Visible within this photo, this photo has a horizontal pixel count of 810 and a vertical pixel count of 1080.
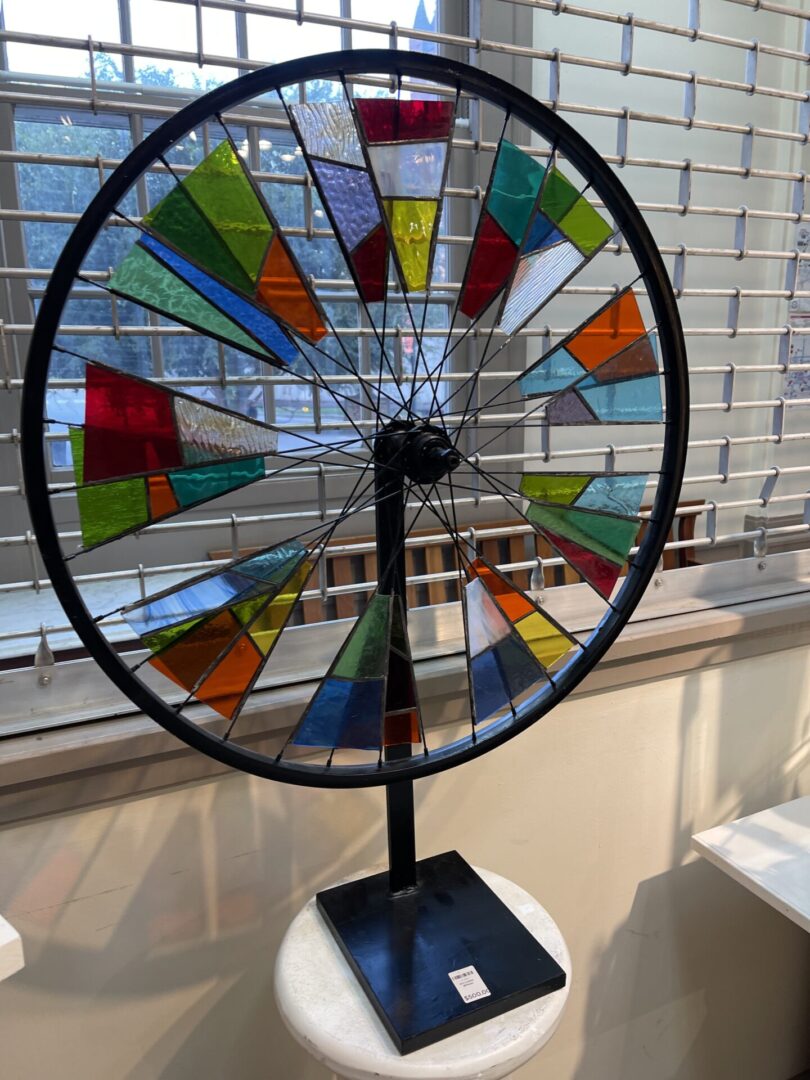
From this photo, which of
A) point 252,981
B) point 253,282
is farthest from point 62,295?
point 252,981

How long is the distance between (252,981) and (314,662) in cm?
43

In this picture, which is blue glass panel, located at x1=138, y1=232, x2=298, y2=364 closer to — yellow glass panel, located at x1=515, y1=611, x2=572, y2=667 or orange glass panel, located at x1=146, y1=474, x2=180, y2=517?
orange glass panel, located at x1=146, y1=474, x2=180, y2=517

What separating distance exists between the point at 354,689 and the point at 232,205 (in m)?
0.46

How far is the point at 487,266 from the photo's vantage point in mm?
783

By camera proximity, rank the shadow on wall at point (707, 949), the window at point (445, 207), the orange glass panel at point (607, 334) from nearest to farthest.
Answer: the orange glass panel at point (607, 334) → the window at point (445, 207) → the shadow on wall at point (707, 949)

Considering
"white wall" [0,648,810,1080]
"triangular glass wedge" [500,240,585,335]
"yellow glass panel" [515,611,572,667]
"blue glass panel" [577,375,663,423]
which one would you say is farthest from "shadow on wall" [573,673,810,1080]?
"triangular glass wedge" [500,240,585,335]

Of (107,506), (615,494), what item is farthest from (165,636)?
(615,494)

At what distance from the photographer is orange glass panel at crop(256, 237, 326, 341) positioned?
0.71m

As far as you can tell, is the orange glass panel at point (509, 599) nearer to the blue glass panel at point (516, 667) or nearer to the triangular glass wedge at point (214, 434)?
the blue glass panel at point (516, 667)

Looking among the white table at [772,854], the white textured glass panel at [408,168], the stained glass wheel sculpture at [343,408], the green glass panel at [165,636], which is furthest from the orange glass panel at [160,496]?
the white table at [772,854]

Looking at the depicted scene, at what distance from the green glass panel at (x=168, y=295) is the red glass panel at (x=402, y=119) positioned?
8.0 inches

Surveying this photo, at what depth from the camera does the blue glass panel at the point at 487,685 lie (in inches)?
34.4

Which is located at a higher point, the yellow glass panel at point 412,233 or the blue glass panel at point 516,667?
the yellow glass panel at point 412,233

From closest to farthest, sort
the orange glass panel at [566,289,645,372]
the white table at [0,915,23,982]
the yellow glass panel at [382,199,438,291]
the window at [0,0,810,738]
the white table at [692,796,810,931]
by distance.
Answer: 1. the white table at [0,915,23,982]
2. the yellow glass panel at [382,199,438,291]
3. the orange glass panel at [566,289,645,372]
4. the window at [0,0,810,738]
5. the white table at [692,796,810,931]
